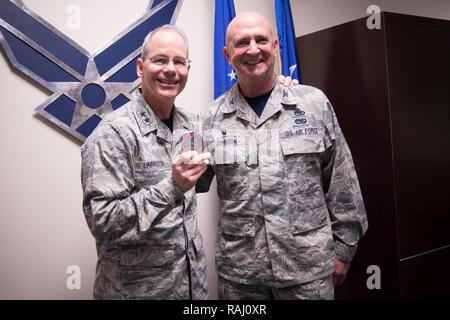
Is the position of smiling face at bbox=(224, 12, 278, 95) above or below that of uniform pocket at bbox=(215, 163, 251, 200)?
above

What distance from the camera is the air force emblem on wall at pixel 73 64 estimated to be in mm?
1785

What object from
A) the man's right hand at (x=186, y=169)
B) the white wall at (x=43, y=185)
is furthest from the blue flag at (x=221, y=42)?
the man's right hand at (x=186, y=169)

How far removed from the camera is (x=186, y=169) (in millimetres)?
1069

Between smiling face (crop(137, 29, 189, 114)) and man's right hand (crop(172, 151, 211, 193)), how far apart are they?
30cm

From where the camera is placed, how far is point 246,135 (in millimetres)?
1364

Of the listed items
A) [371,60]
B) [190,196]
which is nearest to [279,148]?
[190,196]

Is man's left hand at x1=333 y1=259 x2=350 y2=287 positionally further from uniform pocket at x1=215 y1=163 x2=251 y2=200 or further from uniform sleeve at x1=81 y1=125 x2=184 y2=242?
uniform sleeve at x1=81 y1=125 x2=184 y2=242

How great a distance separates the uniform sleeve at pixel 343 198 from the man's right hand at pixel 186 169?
0.61 m

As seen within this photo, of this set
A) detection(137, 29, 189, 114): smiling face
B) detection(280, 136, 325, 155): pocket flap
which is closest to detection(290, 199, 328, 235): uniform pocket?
detection(280, 136, 325, 155): pocket flap

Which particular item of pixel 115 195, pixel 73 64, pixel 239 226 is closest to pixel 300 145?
pixel 239 226

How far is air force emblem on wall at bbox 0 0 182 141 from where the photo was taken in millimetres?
1785

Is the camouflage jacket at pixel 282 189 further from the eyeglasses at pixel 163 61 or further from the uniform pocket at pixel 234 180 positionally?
the eyeglasses at pixel 163 61

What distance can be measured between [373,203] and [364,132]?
38cm
